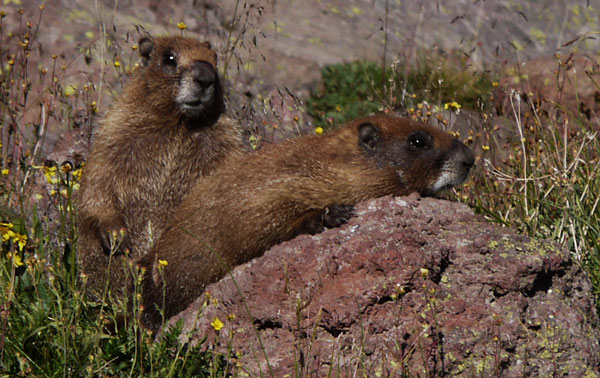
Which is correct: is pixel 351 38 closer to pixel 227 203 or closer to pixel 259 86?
pixel 259 86

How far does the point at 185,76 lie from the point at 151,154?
629 mm

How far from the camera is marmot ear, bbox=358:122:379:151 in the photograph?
5.32m

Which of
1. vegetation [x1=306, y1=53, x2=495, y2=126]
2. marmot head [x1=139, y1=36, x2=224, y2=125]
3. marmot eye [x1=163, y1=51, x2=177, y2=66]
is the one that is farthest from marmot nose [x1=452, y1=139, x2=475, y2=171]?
vegetation [x1=306, y1=53, x2=495, y2=126]

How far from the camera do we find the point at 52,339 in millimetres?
4180

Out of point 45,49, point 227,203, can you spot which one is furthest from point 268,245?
point 45,49

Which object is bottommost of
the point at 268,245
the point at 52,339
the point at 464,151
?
the point at 52,339

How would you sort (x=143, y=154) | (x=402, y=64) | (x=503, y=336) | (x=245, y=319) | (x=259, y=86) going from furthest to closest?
(x=402, y=64), (x=259, y=86), (x=143, y=154), (x=245, y=319), (x=503, y=336)

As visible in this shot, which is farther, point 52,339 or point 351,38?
point 351,38

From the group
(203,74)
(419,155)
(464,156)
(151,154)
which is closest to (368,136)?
(419,155)

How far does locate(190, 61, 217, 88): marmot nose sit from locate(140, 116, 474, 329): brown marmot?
666 millimetres

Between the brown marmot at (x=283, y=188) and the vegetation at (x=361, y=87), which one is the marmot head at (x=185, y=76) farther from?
the vegetation at (x=361, y=87)

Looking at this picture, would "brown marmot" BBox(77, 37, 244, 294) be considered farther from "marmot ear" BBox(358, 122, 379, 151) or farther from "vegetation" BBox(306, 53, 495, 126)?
"vegetation" BBox(306, 53, 495, 126)

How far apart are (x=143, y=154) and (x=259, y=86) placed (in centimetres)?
337

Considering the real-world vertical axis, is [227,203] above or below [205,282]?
above
